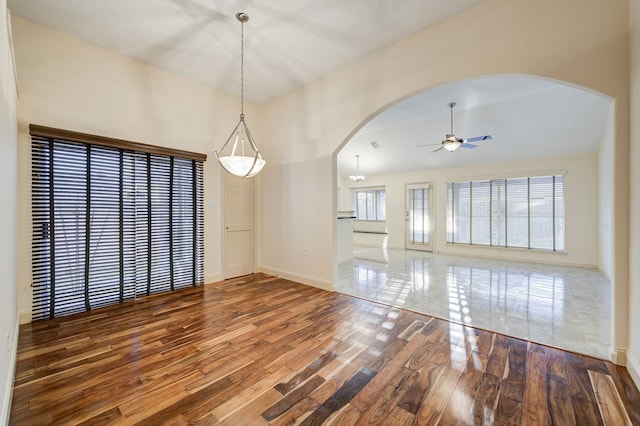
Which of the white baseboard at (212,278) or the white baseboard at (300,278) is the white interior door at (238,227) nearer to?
the white baseboard at (212,278)

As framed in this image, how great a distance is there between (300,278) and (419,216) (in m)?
5.64

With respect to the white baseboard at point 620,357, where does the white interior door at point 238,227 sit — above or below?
above

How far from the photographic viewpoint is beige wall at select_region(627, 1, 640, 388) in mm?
1978

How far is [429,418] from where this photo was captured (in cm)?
163

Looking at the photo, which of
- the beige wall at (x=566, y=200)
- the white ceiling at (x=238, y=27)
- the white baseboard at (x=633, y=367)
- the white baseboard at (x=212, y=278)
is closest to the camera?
the white baseboard at (x=633, y=367)

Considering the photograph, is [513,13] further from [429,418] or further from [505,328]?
[429,418]

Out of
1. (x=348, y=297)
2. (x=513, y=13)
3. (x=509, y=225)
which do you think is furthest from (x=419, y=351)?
(x=509, y=225)

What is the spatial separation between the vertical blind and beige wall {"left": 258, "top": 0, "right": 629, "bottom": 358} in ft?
5.07

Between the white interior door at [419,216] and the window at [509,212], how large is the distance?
24.0 inches

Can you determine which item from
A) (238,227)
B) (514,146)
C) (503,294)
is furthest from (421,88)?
(514,146)

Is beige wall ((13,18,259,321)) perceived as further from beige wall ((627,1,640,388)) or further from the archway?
beige wall ((627,1,640,388))

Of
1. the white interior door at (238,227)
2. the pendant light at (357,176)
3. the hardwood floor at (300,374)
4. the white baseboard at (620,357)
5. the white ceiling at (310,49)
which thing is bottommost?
the hardwood floor at (300,374)

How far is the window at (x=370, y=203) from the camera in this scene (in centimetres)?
1029

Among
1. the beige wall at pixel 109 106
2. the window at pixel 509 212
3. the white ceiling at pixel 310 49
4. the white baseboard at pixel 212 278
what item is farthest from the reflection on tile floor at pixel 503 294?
the beige wall at pixel 109 106
